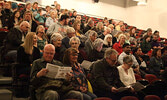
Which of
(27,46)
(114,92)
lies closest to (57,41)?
(27,46)

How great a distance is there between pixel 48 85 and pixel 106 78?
114 centimetres

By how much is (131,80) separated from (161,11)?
945 centimetres

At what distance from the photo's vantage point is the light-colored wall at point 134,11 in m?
12.4

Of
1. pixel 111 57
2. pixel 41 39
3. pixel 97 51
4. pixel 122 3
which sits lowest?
pixel 97 51

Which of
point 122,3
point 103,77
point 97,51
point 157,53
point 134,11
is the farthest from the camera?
point 122,3

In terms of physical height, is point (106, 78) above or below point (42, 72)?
below

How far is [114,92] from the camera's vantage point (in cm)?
352

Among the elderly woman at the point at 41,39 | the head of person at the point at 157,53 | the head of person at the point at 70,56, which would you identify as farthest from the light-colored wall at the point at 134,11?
the head of person at the point at 70,56

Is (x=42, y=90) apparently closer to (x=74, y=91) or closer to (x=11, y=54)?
(x=74, y=91)

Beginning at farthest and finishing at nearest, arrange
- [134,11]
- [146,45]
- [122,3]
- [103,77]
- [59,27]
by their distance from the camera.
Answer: [122,3] → [134,11] → [146,45] → [59,27] → [103,77]

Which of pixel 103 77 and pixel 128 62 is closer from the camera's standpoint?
pixel 103 77

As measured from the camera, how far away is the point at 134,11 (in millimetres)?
14414

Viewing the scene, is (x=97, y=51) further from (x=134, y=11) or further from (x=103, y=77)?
(x=134, y=11)

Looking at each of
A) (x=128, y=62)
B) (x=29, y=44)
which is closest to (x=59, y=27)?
(x=29, y=44)
